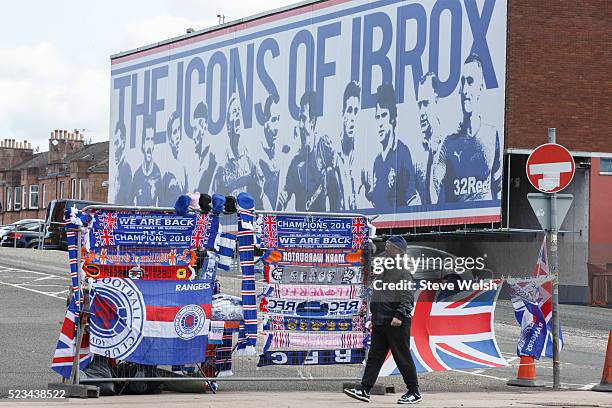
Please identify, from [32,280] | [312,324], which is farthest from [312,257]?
[32,280]

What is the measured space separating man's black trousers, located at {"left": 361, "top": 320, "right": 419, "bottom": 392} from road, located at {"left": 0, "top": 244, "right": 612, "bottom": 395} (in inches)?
56.0

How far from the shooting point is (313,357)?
1302 cm

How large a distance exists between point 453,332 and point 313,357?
1790mm

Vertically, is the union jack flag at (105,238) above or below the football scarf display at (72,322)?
above

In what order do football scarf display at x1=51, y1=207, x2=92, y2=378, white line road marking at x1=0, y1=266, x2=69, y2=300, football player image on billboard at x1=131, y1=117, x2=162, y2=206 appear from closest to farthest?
1. football scarf display at x1=51, y1=207, x2=92, y2=378
2. white line road marking at x1=0, y1=266, x2=69, y2=300
3. football player image on billboard at x1=131, y1=117, x2=162, y2=206

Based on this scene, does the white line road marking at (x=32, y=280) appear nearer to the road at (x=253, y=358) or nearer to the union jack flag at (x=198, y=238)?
the road at (x=253, y=358)

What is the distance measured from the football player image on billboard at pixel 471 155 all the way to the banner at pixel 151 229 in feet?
66.0

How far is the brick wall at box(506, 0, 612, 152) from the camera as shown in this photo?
3262 cm

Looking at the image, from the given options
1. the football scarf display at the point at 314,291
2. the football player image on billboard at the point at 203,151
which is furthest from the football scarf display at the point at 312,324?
the football player image on billboard at the point at 203,151

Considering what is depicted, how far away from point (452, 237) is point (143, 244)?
2344cm

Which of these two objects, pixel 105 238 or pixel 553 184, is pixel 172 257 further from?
pixel 553 184

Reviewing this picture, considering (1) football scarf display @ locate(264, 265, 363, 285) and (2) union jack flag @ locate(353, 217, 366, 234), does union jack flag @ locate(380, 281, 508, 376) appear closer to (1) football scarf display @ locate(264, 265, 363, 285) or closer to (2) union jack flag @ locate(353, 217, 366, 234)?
(1) football scarf display @ locate(264, 265, 363, 285)

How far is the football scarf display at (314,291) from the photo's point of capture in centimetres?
1285

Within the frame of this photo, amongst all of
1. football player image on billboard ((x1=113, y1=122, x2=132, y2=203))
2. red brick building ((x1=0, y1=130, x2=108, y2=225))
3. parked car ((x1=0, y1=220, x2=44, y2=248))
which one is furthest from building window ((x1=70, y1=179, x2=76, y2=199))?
football player image on billboard ((x1=113, y1=122, x2=132, y2=203))
